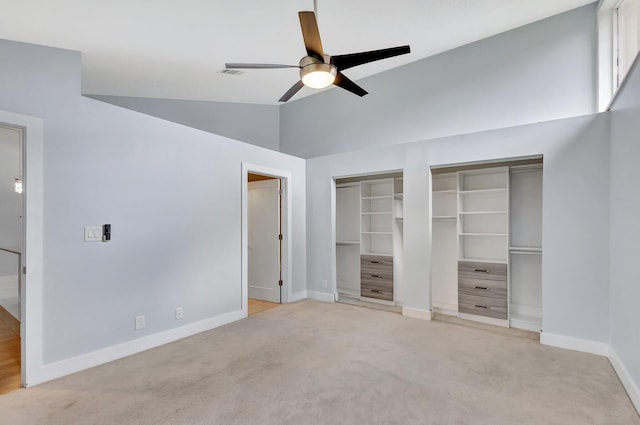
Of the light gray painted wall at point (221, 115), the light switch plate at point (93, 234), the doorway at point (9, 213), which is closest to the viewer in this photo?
the light switch plate at point (93, 234)

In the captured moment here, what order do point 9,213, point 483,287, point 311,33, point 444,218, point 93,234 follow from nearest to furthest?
point 311,33 < point 93,234 < point 483,287 < point 444,218 < point 9,213

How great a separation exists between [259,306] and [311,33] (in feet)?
13.1

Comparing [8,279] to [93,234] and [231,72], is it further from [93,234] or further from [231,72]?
[231,72]

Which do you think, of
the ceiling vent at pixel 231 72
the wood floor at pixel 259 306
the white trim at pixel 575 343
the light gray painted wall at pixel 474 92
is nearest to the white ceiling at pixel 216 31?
the ceiling vent at pixel 231 72

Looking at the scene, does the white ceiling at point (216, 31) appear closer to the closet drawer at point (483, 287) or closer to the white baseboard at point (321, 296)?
the closet drawer at point (483, 287)

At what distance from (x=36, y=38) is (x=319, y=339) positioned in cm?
373

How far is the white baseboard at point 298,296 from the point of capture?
17.3 feet

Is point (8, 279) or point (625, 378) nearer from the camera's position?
point (625, 378)

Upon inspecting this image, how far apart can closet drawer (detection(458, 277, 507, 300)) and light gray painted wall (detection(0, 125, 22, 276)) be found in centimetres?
696

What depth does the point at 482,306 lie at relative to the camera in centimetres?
423

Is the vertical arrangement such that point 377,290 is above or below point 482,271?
below

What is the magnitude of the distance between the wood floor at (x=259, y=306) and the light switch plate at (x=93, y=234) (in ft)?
7.37

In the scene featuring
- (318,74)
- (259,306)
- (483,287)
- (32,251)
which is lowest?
(259,306)

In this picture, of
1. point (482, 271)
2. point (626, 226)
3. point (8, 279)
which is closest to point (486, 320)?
point (482, 271)
